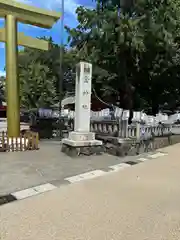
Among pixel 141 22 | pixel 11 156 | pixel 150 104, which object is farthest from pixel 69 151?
pixel 150 104

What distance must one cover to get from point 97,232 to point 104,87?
63.2 feet

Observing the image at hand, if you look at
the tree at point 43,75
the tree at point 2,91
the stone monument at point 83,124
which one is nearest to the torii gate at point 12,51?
the stone monument at point 83,124

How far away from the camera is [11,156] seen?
32.4 feet

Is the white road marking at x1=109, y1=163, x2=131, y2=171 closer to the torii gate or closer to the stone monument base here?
the stone monument base

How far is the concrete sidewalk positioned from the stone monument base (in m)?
3.29

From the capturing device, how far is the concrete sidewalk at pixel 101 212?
12.7 ft

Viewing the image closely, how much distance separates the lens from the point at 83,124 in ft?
34.9

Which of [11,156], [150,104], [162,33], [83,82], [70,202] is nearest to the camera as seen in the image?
[70,202]

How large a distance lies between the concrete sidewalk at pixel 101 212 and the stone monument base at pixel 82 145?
3.29 m

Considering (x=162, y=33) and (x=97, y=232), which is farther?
(x=162, y=33)

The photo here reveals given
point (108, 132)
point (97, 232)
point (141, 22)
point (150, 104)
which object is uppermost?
point (141, 22)

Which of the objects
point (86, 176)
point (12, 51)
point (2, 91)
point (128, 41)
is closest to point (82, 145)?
point (86, 176)

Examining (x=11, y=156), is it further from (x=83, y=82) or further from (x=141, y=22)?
(x=141, y=22)

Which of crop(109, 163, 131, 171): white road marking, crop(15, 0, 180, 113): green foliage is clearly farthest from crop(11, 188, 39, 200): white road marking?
crop(15, 0, 180, 113): green foliage
